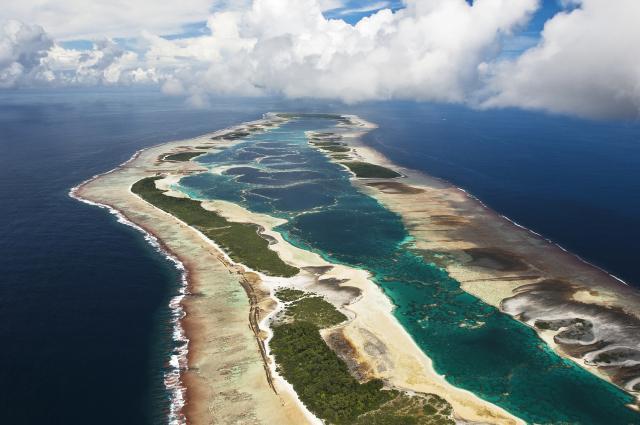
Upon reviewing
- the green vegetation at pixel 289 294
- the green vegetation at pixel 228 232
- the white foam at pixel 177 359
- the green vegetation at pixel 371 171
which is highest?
the green vegetation at pixel 371 171

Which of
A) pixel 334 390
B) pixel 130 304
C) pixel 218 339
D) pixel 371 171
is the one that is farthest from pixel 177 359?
pixel 371 171

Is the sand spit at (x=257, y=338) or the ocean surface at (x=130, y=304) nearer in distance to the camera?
the sand spit at (x=257, y=338)

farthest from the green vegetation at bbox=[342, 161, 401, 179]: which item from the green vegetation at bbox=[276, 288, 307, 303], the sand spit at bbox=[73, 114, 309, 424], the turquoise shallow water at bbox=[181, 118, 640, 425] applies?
the green vegetation at bbox=[276, 288, 307, 303]

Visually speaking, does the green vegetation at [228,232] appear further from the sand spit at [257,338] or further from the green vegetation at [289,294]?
the green vegetation at [289,294]

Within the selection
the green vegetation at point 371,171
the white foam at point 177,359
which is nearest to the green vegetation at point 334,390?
the white foam at point 177,359

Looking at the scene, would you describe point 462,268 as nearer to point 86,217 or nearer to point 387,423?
point 387,423

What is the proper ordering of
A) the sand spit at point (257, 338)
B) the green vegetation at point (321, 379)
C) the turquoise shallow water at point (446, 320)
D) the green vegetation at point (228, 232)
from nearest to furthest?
the green vegetation at point (321, 379), the sand spit at point (257, 338), the turquoise shallow water at point (446, 320), the green vegetation at point (228, 232)

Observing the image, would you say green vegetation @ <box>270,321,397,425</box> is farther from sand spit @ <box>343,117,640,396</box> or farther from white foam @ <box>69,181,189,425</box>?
sand spit @ <box>343,117,640,396</box>
